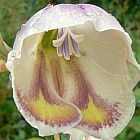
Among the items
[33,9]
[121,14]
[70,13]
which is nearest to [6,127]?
[33,9]

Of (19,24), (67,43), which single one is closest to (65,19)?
(67,43)

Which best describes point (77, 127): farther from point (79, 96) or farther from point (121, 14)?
point (121, 14)

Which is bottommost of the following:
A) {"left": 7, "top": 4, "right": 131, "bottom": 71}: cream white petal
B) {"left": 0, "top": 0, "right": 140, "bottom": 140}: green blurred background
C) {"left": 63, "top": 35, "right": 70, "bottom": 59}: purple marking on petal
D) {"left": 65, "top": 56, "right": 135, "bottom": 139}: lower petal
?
{"left": 0, "top": 0, "right": 140, "bottom": 140}: green blurred background

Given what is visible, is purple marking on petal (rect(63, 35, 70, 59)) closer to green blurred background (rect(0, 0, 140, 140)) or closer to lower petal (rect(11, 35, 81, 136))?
lower petal (rect(11, 35, 81, 136))

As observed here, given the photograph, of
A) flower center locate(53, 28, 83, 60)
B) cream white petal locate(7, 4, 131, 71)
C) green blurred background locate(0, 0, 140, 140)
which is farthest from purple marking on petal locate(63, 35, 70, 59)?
green blurred background locate(0, 0, 140, 140)

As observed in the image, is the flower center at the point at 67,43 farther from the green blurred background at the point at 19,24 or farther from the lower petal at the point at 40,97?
the green blurred background at the point at 19,24
